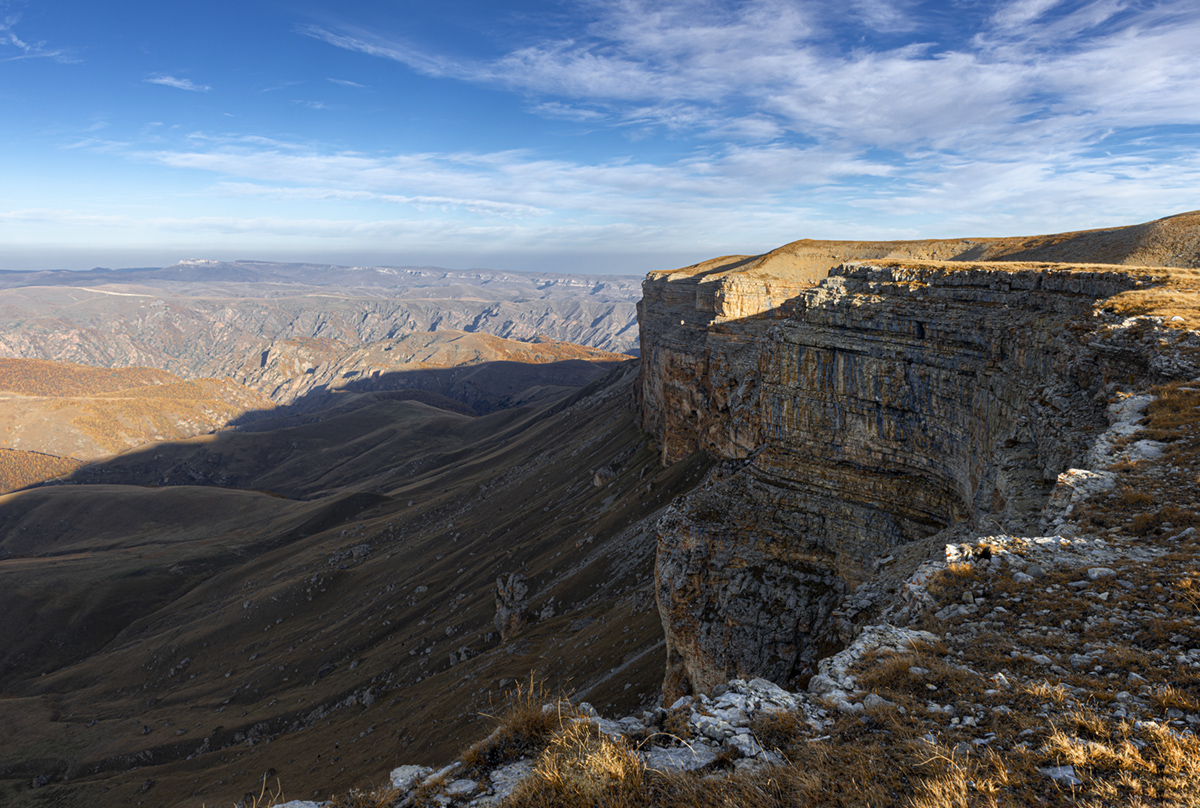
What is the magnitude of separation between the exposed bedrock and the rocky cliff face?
63 mm

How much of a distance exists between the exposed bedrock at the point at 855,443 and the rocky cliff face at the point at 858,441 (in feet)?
0.21

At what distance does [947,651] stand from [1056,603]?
7.71 ft

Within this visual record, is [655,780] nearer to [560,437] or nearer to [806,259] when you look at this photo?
[806,259]

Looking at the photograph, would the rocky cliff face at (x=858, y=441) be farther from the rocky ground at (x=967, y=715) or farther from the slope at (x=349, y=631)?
the slope at (x=349, y=631)

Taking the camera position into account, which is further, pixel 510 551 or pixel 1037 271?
pixel 510 551

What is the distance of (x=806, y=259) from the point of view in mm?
90250

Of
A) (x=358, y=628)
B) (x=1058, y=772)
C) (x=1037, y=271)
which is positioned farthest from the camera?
(x=358, y=628)

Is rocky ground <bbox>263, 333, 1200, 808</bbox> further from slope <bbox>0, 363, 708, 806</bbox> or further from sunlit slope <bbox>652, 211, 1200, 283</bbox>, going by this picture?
sunlit slope <bbox>652, 211, 1200, 283</bbox>

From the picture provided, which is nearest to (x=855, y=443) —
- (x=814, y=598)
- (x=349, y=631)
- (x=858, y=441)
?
(x=858, y=441)

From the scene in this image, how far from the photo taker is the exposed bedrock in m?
22.2

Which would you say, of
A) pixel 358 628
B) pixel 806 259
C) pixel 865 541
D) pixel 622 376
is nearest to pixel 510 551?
pixel 358 628

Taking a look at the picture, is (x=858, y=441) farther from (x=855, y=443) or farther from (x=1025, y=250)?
(x=1025, y=250)

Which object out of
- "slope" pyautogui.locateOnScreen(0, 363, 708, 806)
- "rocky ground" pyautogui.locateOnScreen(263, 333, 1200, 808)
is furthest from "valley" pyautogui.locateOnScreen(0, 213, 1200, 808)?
"slope" pyautogui.locateOnScreen(0, 363, 708, 806)

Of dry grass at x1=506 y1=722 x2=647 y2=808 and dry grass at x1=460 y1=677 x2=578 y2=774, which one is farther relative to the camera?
dry grass at x1=460 y1=677 x2=578 y2=774
